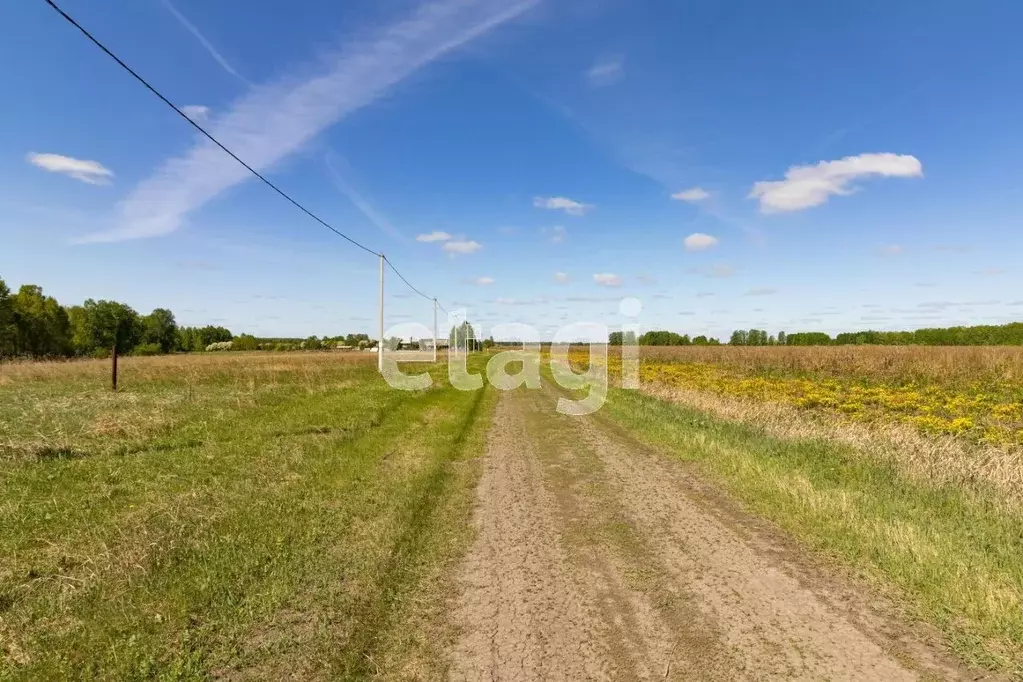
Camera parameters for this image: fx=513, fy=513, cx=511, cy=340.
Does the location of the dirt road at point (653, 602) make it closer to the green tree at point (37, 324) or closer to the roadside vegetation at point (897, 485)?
the roadside vegetation at point (897, 485)

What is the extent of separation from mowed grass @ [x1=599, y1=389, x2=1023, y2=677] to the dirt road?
0.44m

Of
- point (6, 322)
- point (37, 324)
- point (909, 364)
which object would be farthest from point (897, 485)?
point (37, 324)

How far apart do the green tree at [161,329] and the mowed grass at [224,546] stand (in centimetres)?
11546

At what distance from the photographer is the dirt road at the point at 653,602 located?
3.59 m

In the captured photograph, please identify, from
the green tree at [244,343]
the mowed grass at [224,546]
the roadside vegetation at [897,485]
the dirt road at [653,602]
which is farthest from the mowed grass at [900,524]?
the green tree at [244,343]

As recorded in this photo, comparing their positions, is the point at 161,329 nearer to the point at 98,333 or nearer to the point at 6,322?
the point at 98,333

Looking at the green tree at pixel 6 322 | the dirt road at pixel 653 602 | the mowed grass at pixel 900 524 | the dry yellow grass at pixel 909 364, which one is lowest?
the dirt road at pixel 653 602

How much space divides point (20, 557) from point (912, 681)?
786 centimetres

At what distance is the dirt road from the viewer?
359cm

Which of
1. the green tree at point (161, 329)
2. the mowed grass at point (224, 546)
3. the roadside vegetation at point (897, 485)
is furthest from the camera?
the green tree at point (161, 329)

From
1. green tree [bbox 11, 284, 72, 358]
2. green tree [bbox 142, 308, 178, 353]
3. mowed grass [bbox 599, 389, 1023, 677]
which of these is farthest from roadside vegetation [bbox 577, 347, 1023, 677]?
green tree [bbox 142, 308, 178, 353]

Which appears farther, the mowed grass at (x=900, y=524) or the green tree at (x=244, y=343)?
the green tree at (x=244, y=343)

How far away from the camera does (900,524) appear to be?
591 centimetres

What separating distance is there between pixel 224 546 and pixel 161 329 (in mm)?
128906
